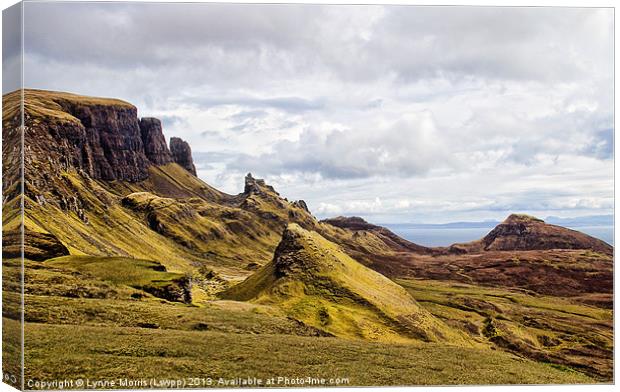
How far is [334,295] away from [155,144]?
48455mm

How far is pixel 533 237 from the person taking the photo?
55.5m

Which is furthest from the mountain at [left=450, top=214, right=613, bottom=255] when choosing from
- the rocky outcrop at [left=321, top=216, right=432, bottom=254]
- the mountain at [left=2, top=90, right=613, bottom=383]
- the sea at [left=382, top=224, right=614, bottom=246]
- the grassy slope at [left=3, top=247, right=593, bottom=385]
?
the grassy slope at [left=3, top=247, right=593, bottom=385]

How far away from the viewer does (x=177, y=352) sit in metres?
38.7

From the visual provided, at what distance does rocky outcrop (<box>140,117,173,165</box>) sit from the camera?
212ft

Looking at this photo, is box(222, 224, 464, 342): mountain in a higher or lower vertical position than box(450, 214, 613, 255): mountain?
lower

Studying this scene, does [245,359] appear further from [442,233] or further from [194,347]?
[442,233]

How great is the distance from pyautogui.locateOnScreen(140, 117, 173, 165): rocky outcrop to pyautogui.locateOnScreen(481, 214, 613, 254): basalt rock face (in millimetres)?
30797

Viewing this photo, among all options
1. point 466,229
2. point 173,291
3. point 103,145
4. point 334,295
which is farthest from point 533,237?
point 103,145

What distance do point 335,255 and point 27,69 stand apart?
89.3ft

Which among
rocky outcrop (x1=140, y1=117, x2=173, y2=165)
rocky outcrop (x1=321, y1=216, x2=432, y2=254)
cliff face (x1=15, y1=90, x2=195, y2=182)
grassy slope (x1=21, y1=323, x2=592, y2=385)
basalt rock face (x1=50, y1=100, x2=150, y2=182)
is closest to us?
grassy slope (x1=21, y1=323, x2=592, y2=385)

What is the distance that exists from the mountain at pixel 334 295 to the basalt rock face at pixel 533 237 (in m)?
10.3

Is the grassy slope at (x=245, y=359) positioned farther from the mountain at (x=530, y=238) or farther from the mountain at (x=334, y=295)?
the mountain at (x=530, y=238)

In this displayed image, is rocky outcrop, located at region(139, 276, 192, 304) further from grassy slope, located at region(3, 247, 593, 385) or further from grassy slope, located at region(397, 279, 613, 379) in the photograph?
grassy slope, located at region(397, 279, 613, 379)

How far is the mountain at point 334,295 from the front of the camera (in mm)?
46000
